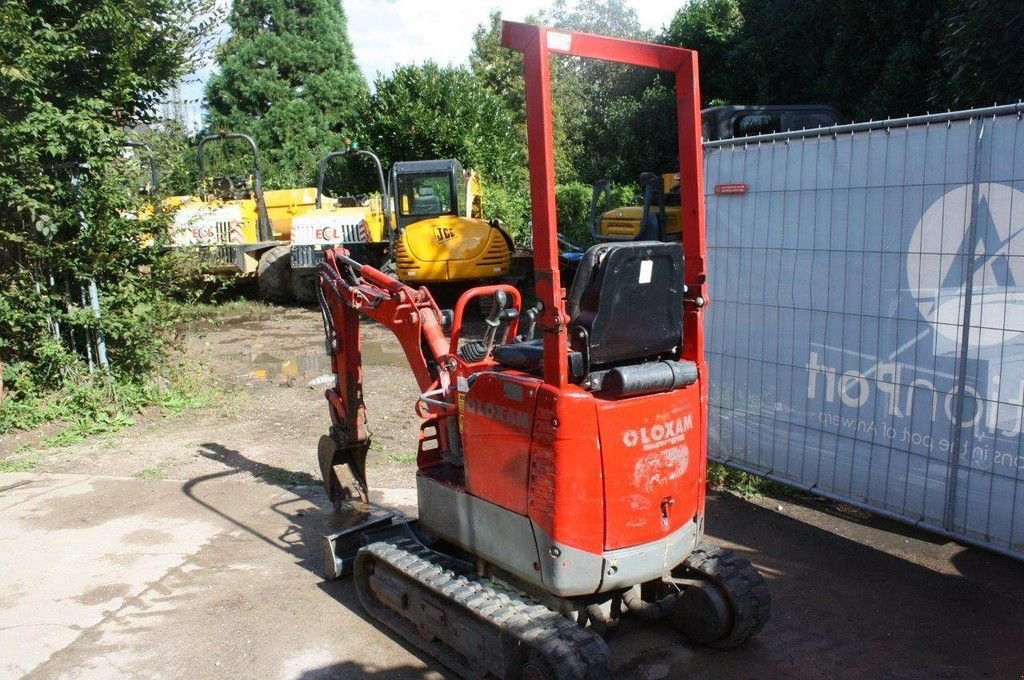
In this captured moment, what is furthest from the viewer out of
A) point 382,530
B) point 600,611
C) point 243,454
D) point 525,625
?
point 243,454

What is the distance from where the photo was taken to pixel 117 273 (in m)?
8.84

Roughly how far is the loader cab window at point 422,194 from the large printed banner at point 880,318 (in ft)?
31.3

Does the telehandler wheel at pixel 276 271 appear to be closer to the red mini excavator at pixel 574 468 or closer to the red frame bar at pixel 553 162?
the red mini excavator at pixel 574 468

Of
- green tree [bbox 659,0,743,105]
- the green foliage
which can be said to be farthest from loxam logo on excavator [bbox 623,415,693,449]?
green tree [bbox 659,0,743,105]

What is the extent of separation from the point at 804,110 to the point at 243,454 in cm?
975

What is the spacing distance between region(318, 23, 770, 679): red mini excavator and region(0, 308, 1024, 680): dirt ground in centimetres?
36

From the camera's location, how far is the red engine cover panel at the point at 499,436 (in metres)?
3.76

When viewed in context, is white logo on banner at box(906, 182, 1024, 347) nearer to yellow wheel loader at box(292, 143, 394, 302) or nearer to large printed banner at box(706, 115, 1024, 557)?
large printed banner at box(706, 115, 1024, 557)

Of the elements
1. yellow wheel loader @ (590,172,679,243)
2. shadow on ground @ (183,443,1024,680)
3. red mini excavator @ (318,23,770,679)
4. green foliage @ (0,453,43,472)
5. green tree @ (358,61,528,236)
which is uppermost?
green tree @ (358,61,528,236)

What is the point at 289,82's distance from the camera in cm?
3669

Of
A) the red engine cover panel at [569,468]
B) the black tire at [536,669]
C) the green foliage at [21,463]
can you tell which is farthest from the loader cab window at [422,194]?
the black tire at [536,669]

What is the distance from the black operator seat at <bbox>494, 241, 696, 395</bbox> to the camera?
11.7 feet

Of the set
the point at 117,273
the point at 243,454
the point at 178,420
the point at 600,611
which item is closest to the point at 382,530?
the point at 600,611

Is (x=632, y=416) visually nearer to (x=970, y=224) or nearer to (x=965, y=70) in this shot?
(x=970, y=224)
